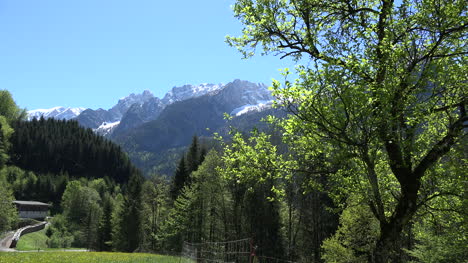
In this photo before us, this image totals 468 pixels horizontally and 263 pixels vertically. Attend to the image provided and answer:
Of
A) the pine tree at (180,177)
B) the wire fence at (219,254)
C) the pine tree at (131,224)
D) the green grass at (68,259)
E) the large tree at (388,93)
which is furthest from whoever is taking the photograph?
the pine tree at (180,177)

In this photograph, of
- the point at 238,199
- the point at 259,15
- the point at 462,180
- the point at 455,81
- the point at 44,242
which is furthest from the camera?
the point at 44,242

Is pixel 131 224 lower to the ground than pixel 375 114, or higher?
lower

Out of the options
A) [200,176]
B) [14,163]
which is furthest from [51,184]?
[200,176]

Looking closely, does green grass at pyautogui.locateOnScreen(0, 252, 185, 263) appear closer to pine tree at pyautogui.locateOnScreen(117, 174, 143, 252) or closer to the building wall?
pine tree at pyautogui.locateOnScreen(117, 174, 143, 252)

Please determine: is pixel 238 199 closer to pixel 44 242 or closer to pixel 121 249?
pixel 121 249

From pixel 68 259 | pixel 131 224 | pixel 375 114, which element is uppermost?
pixel 375 114

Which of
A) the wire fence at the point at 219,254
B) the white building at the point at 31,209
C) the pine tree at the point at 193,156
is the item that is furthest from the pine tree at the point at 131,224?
the white building at the point at 31,209

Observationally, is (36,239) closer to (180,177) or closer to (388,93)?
(180,177)

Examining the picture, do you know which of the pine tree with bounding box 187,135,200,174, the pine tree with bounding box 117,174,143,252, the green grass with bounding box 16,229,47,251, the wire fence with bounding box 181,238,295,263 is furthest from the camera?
the green grass with bounding box 16,229,47,251

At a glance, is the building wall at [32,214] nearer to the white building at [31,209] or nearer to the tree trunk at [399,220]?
the white building at [31,209]

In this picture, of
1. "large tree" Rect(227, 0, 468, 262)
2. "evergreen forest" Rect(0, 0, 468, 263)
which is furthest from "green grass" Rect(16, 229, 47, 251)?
"large tree" Rect(227, 0, 468, 262)

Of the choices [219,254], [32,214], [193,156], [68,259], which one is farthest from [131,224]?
[32,214]

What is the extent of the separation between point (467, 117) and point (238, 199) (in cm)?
4204

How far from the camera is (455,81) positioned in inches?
446
